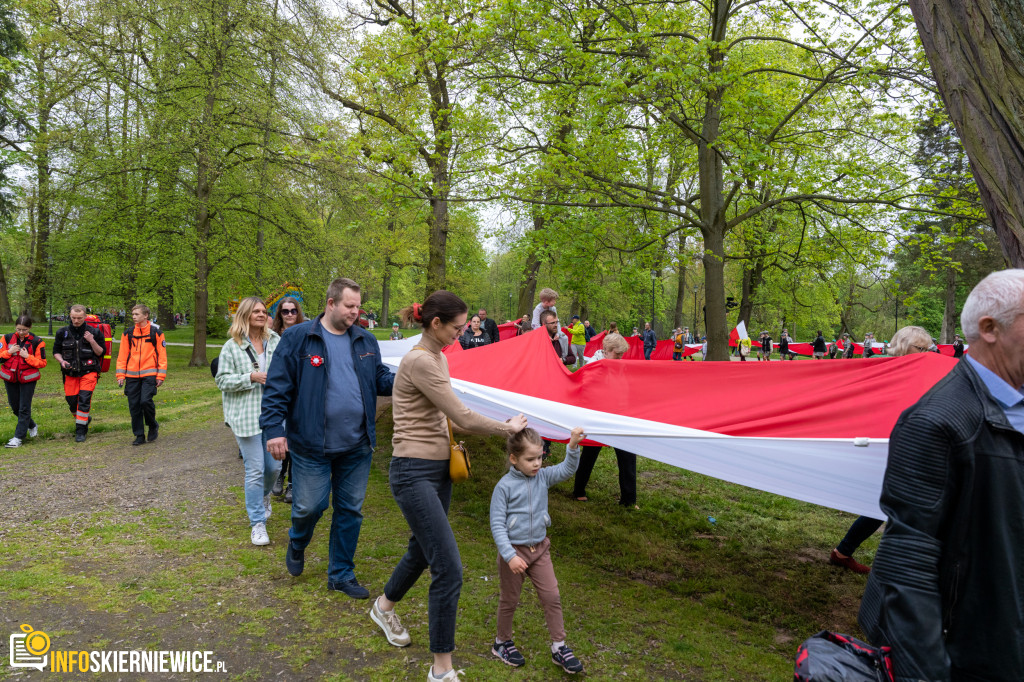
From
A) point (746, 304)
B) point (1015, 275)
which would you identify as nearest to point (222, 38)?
point (746, 304)

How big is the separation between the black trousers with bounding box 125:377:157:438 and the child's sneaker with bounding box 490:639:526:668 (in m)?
7.35

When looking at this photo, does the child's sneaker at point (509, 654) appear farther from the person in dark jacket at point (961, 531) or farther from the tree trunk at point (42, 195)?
the tree trunk at point (42, 195)

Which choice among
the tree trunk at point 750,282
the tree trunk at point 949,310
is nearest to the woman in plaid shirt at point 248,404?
the tree trunk at point 750,282

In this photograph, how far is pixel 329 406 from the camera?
13.4 feet

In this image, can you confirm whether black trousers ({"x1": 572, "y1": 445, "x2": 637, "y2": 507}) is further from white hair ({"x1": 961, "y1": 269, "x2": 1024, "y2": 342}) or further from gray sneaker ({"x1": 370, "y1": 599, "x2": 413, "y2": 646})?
white hair ({"x1": 961, "y1": 269, "x2": 1024, "y2": 342})

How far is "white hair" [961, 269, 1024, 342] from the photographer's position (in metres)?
1.72

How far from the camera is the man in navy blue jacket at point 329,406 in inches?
160

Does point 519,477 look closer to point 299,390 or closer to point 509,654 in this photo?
point 509,654

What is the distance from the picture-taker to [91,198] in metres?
18.1

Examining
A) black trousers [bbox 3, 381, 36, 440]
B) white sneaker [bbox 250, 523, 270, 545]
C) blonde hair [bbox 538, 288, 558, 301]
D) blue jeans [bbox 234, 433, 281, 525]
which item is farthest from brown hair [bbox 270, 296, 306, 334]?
black trousers [bbox 3, 381, 36, 440]

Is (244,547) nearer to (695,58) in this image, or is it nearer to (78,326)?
(78,326)

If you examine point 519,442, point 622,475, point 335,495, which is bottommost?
point 622,475

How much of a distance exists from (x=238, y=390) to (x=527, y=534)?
3043mm

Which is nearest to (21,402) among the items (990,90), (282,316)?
(282,316)
